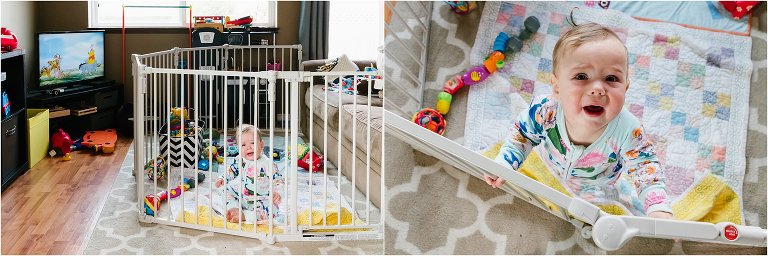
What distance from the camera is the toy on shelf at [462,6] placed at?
1.78 meters

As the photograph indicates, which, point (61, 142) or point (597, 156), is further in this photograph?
point (61, 142)

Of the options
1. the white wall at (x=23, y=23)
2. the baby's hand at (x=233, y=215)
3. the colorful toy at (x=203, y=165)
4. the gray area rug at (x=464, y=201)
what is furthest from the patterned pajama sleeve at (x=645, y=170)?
the white wall at (x=23, y=23)

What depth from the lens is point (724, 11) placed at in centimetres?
178

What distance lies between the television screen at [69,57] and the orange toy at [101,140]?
1.10 feet

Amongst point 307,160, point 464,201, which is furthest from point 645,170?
point 307,160

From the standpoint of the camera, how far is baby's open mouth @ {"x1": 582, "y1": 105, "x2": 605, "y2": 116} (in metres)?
1.75

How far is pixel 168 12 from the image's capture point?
510 cm

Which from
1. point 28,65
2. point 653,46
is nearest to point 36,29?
point 28,65

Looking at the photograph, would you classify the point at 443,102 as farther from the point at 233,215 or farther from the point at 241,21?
the point at 241,21

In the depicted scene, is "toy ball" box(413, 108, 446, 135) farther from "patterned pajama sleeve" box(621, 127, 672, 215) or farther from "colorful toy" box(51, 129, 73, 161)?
"colorful toy" box(51, 129, 73, 161)

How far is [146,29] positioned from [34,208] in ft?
6.36

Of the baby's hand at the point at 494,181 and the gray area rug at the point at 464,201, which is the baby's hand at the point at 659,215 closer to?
the gray area rug at the point at 464,201

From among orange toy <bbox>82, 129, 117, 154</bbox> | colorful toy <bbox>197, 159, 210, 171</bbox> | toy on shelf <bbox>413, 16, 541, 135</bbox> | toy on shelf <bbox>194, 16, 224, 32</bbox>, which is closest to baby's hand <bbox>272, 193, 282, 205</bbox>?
colorful toy <bbox>197, 159, 210, 171</bbox>

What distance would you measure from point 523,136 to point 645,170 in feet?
0.96
